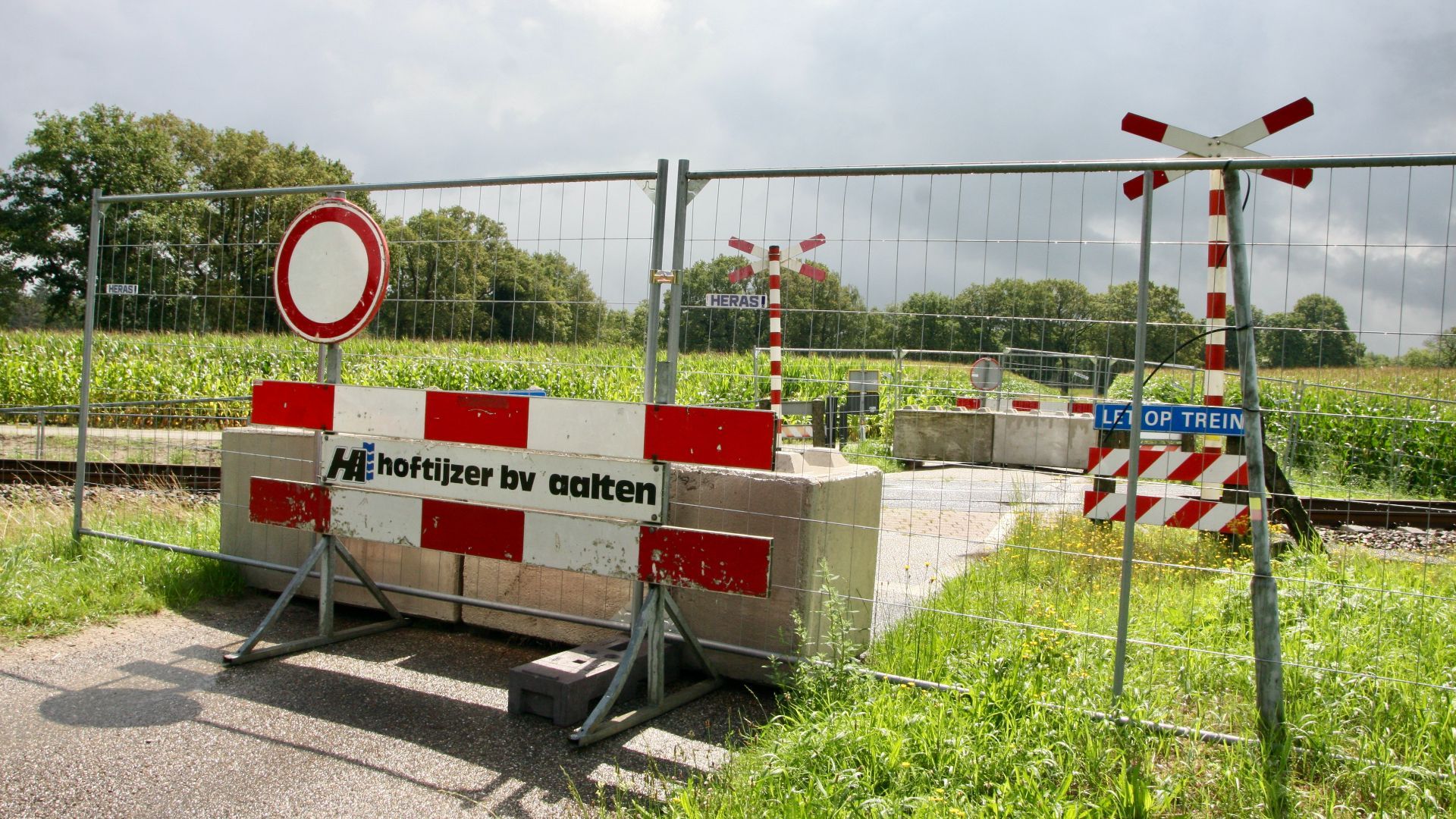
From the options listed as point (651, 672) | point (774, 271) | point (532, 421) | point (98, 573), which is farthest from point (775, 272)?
point (651, 672)

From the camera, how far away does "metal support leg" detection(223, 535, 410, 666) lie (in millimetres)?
4898

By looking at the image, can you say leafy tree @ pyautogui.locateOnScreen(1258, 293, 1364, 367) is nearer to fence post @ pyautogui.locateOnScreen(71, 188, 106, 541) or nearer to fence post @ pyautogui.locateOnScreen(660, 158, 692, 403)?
fence post @ pyautogui.locateOnScreen(660, 158, 692, 403)

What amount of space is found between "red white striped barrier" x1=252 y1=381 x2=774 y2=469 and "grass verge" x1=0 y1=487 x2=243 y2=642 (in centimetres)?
145

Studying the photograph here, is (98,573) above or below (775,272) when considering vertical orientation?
below

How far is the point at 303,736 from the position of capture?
155 inches

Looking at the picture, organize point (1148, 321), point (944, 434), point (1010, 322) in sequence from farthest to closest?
1. point (944, 434)
2. point (1010, 322)
3. point (1148, 321)

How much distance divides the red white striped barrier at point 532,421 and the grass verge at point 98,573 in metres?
1.45

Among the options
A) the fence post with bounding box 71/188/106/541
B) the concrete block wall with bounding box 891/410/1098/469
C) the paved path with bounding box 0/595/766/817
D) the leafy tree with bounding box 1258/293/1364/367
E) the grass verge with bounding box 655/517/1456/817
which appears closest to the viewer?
the grass verge with bounding box 655/517/1456/817

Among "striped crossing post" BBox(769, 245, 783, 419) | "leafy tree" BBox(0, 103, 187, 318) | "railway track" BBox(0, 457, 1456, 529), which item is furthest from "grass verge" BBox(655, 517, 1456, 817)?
"leafy tree" BBox(0, 103, 187, 318)

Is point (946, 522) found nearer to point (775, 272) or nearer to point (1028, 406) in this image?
point (775, 272)

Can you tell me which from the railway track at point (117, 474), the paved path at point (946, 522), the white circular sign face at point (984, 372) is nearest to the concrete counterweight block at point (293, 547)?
the paved path at point (946, 522)

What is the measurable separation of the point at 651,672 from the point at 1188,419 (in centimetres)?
333

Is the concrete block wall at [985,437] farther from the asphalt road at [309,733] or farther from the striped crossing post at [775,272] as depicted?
the asphalt road at [309,733]

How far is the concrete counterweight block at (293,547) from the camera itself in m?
5.68
